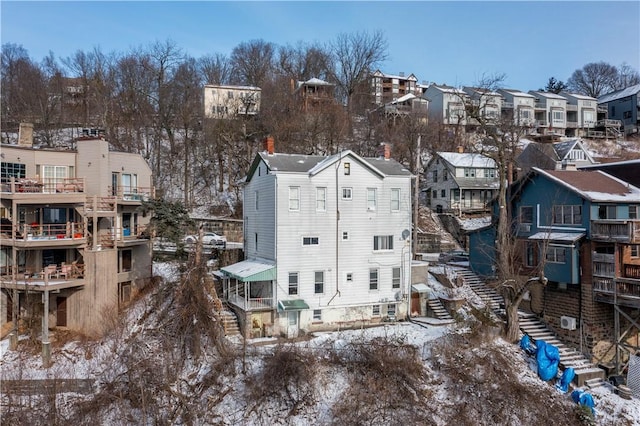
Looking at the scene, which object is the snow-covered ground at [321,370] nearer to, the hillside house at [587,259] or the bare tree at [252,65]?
the hillside house at [587,259]

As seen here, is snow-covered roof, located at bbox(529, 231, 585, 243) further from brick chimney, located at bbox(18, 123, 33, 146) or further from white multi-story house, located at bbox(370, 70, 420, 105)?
white multi-story house, located at bbox(370, 70, 420, 105)

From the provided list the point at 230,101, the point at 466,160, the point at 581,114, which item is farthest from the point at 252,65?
the point at 581,114

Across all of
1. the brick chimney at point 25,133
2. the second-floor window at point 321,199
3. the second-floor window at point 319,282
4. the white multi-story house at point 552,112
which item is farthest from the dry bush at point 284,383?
the white multi-story house at point 552,112

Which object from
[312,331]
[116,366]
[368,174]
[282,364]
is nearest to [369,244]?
[368,174]

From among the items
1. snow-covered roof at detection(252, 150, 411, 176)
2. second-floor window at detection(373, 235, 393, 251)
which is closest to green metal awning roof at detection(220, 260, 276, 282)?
snow-covered roof at detection(252, 150, 411, 176)

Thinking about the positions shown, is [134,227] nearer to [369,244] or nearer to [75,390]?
[75,390]

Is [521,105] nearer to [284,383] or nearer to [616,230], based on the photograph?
[616,230]

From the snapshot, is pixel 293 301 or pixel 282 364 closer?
pixel 282 364

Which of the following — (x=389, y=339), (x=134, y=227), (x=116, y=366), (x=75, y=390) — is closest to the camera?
(x=75, y=390)
